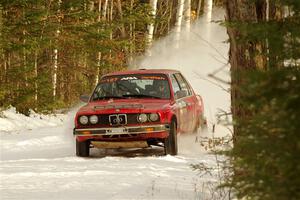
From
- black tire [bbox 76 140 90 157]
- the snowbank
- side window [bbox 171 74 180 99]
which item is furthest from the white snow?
the snowbank

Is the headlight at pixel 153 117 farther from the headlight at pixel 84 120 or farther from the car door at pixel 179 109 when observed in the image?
the headlight at pixel 84 120

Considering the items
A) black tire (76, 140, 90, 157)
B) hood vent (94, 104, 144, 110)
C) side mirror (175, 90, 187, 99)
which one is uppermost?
side mirror (175, 90, 187, 99)

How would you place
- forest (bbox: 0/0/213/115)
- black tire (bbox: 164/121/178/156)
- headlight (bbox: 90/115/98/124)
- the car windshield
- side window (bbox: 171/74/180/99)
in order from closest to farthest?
black tire (bbox: 164/121/178/156) → headlight (bbox: 90/115/98/124) → the car windshield → side window (bbox: 171/74/180/99) → forest (bbox: 0/0/213/115)

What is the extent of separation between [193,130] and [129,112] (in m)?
2.30

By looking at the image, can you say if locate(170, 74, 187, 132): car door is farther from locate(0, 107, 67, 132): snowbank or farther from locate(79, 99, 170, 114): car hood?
locate(0, 107, 67, 132): snowbank

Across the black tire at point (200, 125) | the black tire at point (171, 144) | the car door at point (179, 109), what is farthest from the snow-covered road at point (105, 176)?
the black tire at point (200, 125)

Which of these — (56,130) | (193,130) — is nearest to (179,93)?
(193,130)

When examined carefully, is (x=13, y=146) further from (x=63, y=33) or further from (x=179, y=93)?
(x=63, y=33)

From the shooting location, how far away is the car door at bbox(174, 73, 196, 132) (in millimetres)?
11609

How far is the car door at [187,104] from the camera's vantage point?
11609 mm

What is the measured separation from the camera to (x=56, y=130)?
1678cm

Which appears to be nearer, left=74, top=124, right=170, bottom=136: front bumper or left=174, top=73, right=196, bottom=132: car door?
left=74, top=124, right=170, bottom=136: front bumper

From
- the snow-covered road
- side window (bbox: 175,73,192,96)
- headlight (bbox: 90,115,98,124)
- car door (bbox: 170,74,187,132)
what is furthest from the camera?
side window (bbox: 175,73,192,96)

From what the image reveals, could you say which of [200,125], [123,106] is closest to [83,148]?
[123,106]
